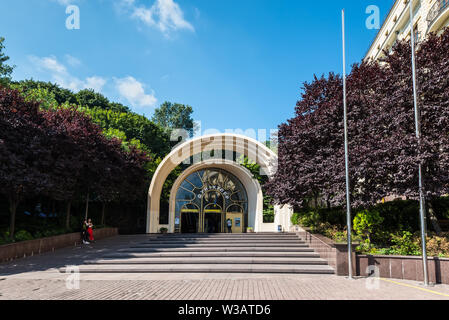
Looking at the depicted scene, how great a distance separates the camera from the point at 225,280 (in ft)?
30.9

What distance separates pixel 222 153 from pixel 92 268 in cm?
2428

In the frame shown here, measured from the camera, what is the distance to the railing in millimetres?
16991

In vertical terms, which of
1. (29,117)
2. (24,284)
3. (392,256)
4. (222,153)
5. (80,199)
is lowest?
(24,284)

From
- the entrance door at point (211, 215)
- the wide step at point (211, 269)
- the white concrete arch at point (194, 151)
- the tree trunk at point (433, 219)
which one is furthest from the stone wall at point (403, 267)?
the entrance door at point (211, 215)

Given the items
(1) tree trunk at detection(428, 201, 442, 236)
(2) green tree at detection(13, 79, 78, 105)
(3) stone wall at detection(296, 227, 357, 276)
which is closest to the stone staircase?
(3) stone wall at detection(296, 227, 357, 276)

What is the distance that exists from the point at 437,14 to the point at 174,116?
44136 mm

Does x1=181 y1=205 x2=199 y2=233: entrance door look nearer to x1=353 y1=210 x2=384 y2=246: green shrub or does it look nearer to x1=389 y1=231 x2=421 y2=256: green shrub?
x1=353 y1=210 x2=384 y2=246: green shrub

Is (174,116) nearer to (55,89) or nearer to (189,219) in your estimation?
(55,89)

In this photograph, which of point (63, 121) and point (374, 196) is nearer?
point (374, 196)

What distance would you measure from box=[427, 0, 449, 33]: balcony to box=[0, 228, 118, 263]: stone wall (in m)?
22.3

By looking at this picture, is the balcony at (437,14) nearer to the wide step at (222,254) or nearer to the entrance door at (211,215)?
the wide step at (222,254)

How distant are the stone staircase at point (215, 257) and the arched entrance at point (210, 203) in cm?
810
